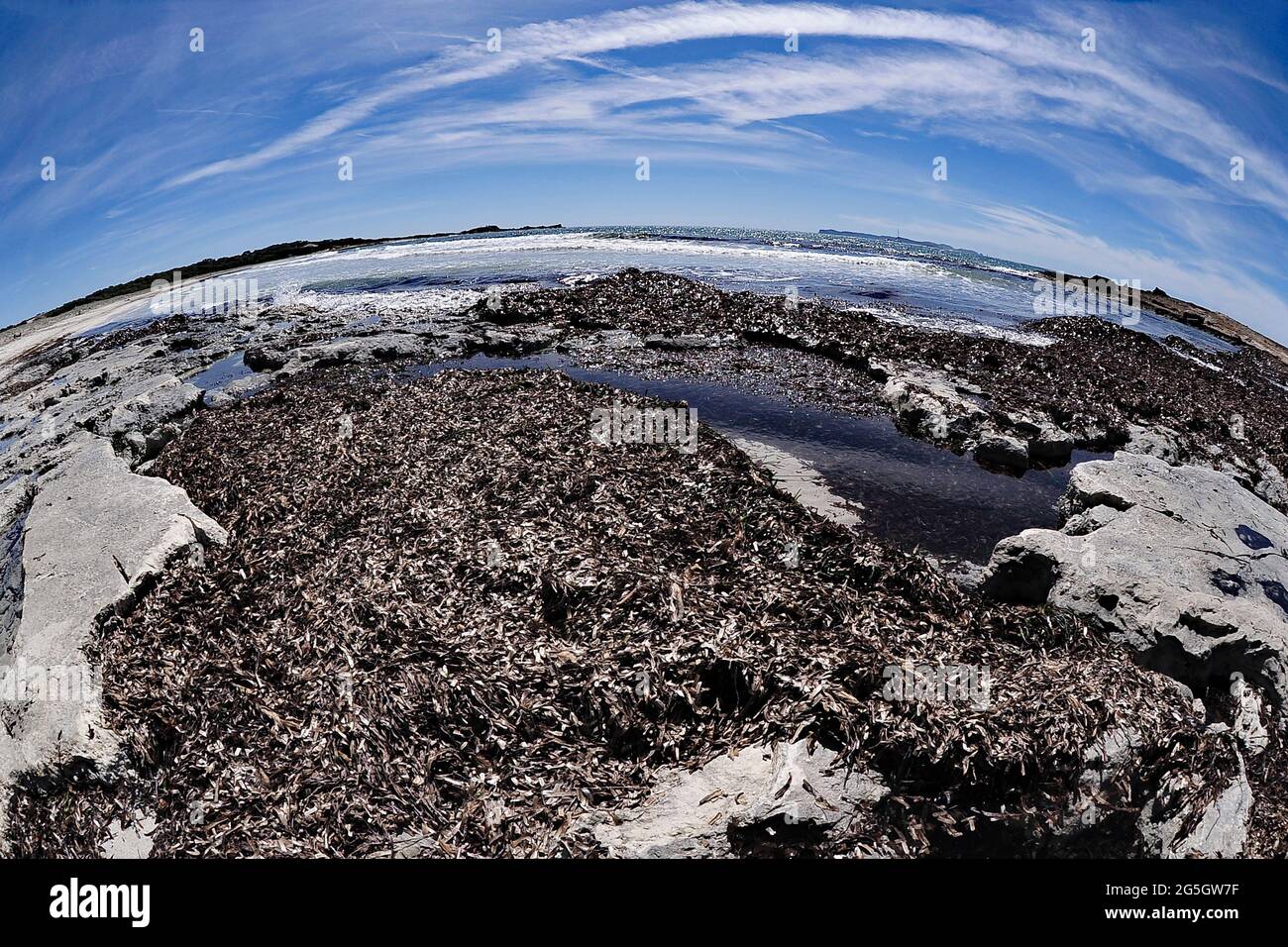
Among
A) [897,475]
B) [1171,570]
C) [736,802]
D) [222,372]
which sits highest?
[222,372]

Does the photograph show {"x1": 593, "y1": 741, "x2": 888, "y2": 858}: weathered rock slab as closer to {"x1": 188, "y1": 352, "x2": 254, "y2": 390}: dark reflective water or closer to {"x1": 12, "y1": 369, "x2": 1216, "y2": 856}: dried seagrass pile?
{"x1": 12, "y1": 369, "x2": 1216, "y2": 856}: dried seagrass pile

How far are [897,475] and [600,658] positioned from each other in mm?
6152

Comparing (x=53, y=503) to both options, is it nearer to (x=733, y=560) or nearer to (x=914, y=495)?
(x=733, y=560)

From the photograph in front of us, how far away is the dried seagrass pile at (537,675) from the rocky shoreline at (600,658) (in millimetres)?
24

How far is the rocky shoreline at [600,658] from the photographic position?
11.2ft

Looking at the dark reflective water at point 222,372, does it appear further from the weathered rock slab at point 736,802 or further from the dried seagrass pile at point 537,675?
the weathered rock slab at point 736,802

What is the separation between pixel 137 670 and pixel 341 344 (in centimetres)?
1262

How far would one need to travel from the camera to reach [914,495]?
313 inches

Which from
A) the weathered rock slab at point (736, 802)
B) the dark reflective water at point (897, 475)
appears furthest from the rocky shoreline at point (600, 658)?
the dark reflective water at point (897, 475)

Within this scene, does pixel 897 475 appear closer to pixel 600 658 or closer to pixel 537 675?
pixel 600 658

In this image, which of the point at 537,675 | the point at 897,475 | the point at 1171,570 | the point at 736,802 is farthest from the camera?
the point at 897,475

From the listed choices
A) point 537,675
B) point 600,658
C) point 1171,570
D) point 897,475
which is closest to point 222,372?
point 537,675

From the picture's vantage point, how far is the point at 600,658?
14.1 feet
